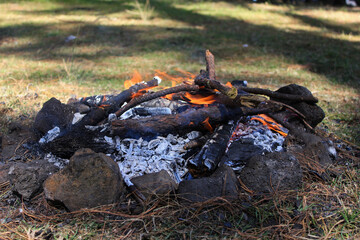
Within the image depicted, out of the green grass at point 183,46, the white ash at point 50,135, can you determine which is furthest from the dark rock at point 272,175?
the white ash at point 50,135

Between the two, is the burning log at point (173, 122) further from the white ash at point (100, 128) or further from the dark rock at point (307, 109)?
the dark rock at point (307, 109)

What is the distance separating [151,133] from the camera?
265 cm

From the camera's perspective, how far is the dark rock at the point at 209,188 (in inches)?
85.2

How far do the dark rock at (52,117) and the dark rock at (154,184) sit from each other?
0.99 metres

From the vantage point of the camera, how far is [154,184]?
221 cm

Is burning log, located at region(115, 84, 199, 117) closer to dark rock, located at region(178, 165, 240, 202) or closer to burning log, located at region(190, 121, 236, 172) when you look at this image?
burning log, located at region(190, 121, 236, 172)

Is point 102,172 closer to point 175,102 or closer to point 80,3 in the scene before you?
point 175,102

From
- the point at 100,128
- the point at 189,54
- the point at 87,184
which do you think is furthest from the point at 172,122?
the point at 189,54

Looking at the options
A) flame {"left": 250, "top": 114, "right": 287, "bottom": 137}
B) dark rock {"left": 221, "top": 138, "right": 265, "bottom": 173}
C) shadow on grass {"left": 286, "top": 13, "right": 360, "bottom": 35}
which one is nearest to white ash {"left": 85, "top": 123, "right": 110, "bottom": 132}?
dark rock {"left": 221, "top": 138, "right": 265, "bottom": 173}

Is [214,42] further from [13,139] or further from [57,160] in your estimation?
[57,160]

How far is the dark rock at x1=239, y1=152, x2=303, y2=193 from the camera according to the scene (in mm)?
2293

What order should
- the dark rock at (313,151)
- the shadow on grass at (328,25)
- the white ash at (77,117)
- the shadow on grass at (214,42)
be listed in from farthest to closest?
the shadow on grass at (328,25)
the shadow on grass at (214,42)
the white ash at (77,117)
the dark rock at (313,151)

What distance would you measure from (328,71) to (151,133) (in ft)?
13.5

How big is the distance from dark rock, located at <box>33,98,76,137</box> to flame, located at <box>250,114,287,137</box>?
1.71 m
